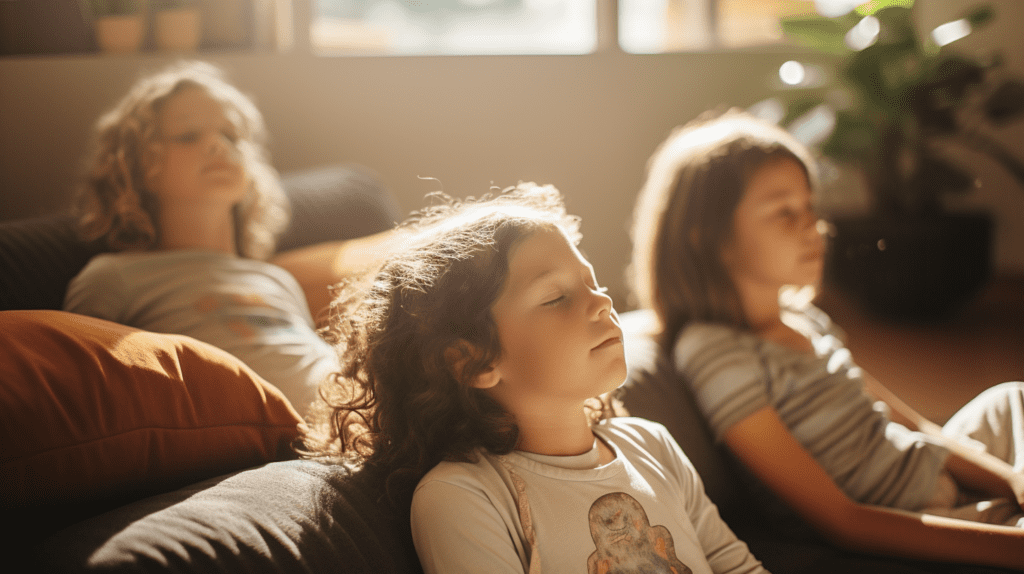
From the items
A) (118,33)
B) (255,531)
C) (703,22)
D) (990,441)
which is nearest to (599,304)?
(255,531)

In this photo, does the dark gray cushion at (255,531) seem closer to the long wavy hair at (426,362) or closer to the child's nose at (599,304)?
the long wavy hair at (426,362)

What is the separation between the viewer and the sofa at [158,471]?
0.63m

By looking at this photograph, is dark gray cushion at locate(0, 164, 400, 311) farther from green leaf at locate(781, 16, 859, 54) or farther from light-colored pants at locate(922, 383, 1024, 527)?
green leaf at locate(781, 16, 859, 54)

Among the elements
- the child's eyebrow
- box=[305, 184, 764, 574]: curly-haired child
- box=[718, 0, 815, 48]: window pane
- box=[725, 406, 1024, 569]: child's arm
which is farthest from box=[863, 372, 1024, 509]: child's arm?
box=[718, 0, 815, 48]: window pane

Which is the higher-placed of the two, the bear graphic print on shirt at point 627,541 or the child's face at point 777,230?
the child's face at point 777,230

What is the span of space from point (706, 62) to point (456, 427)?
2.92 metres

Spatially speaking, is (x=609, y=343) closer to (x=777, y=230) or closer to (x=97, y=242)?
(x=777, y=230)

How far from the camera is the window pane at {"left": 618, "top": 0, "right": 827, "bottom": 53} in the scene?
360 cm

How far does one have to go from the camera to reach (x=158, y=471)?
75cm

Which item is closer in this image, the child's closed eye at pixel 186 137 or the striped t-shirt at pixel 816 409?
the striped t-shirt at pixel 816 409

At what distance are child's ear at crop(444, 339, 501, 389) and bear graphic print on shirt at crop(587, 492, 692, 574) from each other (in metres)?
0.19

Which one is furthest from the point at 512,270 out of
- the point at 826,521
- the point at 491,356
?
the point at 826,521

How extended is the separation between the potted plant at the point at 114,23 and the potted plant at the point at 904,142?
2.40 meters

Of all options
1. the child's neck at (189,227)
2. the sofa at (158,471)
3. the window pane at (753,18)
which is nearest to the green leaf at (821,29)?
the window pane at (753,18)
